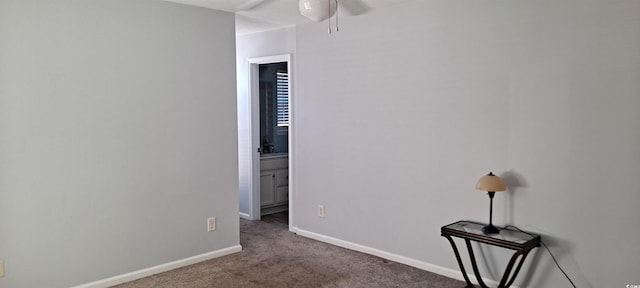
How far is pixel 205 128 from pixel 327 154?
1.19 meters

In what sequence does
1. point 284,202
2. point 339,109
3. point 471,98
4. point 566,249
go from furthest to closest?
1. point 284,202
2. point 339,109
3. point 471,98
4. point 566,249

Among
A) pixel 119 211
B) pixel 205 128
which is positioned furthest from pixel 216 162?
pixel 119 211

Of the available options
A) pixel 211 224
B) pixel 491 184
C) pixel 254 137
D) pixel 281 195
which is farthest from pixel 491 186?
pixel 281 195

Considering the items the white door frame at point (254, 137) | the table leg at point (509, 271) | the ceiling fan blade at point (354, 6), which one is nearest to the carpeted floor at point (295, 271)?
the table leg at point (509, 271)

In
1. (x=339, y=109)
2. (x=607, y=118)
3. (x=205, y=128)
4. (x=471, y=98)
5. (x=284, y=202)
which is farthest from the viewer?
(x=284, y=202)

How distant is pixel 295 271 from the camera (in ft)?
12.7

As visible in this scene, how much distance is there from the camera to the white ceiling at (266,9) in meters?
3.93

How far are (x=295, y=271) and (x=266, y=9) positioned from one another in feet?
7.43

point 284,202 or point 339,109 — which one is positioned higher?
point 339,109

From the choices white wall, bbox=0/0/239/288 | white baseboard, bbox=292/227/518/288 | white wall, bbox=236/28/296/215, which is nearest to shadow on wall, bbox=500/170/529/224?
white baseboard, bbox=292/227/518/288

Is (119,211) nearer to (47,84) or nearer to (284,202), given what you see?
(47,84)

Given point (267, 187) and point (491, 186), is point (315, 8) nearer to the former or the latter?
point (491, 186)

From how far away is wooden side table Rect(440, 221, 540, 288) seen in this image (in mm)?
2973

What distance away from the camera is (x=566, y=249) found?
308cm
